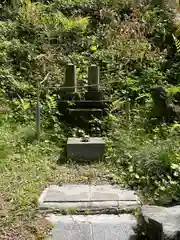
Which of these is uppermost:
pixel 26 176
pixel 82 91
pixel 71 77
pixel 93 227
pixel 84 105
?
pixel 71 77

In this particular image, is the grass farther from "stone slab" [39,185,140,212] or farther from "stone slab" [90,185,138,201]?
"stone slab" [90,185,138,201]

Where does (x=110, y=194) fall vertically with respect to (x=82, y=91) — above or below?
below

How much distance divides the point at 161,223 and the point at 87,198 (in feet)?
3.92

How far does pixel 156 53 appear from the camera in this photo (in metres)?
8.41

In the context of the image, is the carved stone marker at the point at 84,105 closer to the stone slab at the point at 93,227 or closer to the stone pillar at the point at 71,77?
the stone pillar at the point at 71,77

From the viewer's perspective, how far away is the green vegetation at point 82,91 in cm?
450

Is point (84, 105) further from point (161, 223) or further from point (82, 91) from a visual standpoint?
point (161, 223)

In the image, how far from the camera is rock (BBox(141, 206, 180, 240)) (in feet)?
9.87

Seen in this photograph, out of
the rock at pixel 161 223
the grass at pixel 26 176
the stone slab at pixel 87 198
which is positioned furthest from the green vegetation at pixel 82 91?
the rock at pixel 161 223

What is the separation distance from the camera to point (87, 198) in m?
4.13

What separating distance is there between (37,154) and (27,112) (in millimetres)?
1474

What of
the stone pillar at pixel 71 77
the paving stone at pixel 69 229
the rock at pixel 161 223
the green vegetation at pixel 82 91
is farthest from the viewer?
the stone pillar at pixel 71 77

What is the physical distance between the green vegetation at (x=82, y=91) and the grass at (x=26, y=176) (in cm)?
1

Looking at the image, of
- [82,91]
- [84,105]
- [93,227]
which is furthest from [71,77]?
[93,227]
